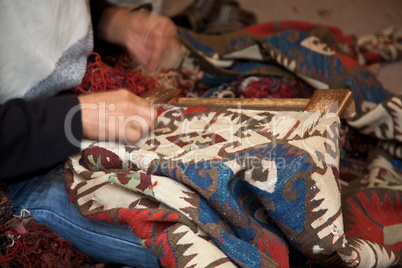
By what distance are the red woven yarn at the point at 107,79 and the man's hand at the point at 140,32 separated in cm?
5

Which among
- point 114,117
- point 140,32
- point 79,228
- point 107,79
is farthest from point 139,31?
point 79,228

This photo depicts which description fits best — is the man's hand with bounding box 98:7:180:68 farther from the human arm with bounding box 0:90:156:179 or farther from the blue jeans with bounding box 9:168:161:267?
the blue jeans with bounding box 9:168:161:267

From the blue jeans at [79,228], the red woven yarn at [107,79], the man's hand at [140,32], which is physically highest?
the man's hand at [140,32]

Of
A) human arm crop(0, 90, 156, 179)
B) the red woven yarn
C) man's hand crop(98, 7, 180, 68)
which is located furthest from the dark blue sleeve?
man's hand crop(98, 7, 180, 68)

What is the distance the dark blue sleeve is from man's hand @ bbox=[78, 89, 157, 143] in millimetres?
22

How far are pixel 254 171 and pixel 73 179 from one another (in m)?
0.35

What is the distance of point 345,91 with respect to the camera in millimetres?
765

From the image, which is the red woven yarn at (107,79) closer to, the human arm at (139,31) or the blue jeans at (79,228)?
the human arm at (139,31)

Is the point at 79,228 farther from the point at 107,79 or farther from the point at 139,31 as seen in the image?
the point at 139,31

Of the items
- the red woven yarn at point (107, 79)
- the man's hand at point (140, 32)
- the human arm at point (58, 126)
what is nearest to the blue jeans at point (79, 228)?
Result: the human arm at point (58, 126)

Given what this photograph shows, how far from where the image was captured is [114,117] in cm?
70

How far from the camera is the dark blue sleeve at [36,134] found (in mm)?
622

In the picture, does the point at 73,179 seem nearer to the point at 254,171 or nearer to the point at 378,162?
the point at 254,171

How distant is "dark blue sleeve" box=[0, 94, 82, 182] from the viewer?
622mm
